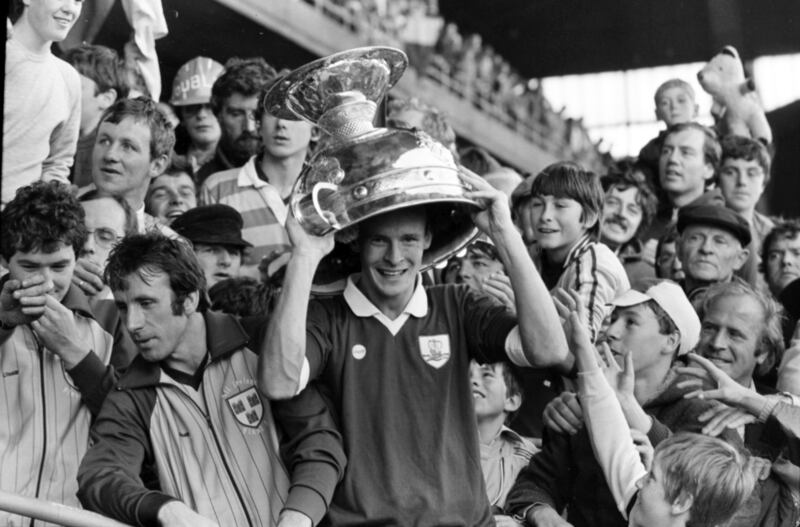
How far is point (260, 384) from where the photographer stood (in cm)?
436

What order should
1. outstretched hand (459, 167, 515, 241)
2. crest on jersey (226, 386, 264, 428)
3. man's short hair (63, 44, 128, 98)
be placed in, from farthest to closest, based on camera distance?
→ man's short hair (63, 44, 128, 98) < crest on jersey (226, 386, 264, 428) < outstretched hand (459, 167, 515, 241)

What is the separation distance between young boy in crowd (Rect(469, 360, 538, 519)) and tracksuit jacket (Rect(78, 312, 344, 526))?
44.1 inches

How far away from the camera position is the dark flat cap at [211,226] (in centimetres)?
602

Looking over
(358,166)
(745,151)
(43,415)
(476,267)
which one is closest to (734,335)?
(476,267)

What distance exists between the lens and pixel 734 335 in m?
5.72

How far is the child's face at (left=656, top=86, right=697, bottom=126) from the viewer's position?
811cm

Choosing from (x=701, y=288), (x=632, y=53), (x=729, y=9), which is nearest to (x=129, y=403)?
(x=701, y=288)

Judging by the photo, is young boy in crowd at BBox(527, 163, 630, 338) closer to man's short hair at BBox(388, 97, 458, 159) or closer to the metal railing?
man's short hair at BBox(388, 97, 458, 159)

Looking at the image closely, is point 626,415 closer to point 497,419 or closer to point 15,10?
point 497,419

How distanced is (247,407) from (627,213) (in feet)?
10.3

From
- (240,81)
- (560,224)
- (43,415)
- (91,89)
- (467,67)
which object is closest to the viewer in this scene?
(43,415)

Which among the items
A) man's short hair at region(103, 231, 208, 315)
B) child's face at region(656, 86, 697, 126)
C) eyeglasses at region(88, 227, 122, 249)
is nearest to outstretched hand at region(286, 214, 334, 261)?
man's short hair at region(103, 231, 208, 315)

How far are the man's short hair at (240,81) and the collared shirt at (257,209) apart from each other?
1.58 feet

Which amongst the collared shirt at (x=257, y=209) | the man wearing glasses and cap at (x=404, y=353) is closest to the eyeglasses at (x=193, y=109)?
the collared shirt at (x=257, y=209)
